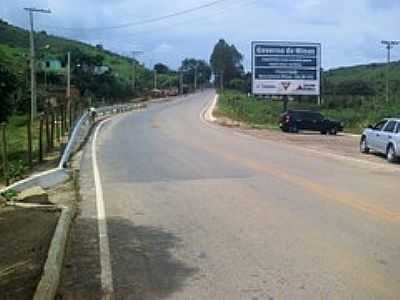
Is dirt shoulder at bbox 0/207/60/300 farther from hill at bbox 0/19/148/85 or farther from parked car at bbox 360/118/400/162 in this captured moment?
hill at bbox 0/19/148/85

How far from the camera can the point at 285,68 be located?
60875mm

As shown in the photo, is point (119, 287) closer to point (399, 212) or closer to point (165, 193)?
point (399, 212)

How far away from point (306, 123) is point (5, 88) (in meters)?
34.6

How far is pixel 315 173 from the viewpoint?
19.7 meters

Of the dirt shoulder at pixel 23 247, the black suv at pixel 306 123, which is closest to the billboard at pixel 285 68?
the black suv at pixel 306 123

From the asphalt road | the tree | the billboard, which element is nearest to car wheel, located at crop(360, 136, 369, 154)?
the asphalt road

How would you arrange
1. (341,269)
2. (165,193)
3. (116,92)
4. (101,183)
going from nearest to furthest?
(341,269) < (165,193) < (101,183) < (116,92)

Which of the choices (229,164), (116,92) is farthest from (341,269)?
(116,92)

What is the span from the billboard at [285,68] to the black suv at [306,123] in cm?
908

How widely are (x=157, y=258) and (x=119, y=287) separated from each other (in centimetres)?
153

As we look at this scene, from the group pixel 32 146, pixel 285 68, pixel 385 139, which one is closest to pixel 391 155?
pixel 385 139

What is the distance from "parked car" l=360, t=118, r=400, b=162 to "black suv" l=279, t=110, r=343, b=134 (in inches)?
823

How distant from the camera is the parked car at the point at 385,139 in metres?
25.5

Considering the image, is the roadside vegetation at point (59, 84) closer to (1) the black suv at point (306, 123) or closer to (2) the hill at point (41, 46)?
(2) the hill at point (41, 46)
